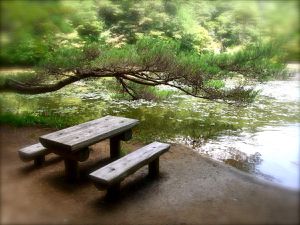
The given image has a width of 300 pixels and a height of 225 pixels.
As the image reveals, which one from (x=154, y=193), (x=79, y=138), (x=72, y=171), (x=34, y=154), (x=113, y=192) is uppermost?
(x=79, y=138)

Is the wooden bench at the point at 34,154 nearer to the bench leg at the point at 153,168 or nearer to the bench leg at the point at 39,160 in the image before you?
the bench leg at the point at 39,160

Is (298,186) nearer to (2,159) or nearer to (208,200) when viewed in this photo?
(2,159)

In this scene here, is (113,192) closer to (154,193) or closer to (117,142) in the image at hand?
(154,193)

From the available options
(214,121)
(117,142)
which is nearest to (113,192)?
(117,142)

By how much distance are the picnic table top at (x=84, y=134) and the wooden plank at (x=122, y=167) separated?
1.69ft

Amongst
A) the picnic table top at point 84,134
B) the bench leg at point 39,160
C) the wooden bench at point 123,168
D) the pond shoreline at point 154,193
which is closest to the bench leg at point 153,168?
the wooden bench at point 123,168

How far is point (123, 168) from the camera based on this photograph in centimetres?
429

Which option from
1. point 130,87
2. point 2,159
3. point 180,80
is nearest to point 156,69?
point 180,80

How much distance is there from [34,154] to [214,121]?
6.41m

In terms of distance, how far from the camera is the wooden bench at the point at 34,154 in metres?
4.93

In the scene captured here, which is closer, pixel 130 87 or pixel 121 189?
pixel 121 189

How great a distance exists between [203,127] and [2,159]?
8.27m

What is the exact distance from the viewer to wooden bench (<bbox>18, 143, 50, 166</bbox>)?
4934 millimetres

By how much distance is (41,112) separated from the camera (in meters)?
10.2
